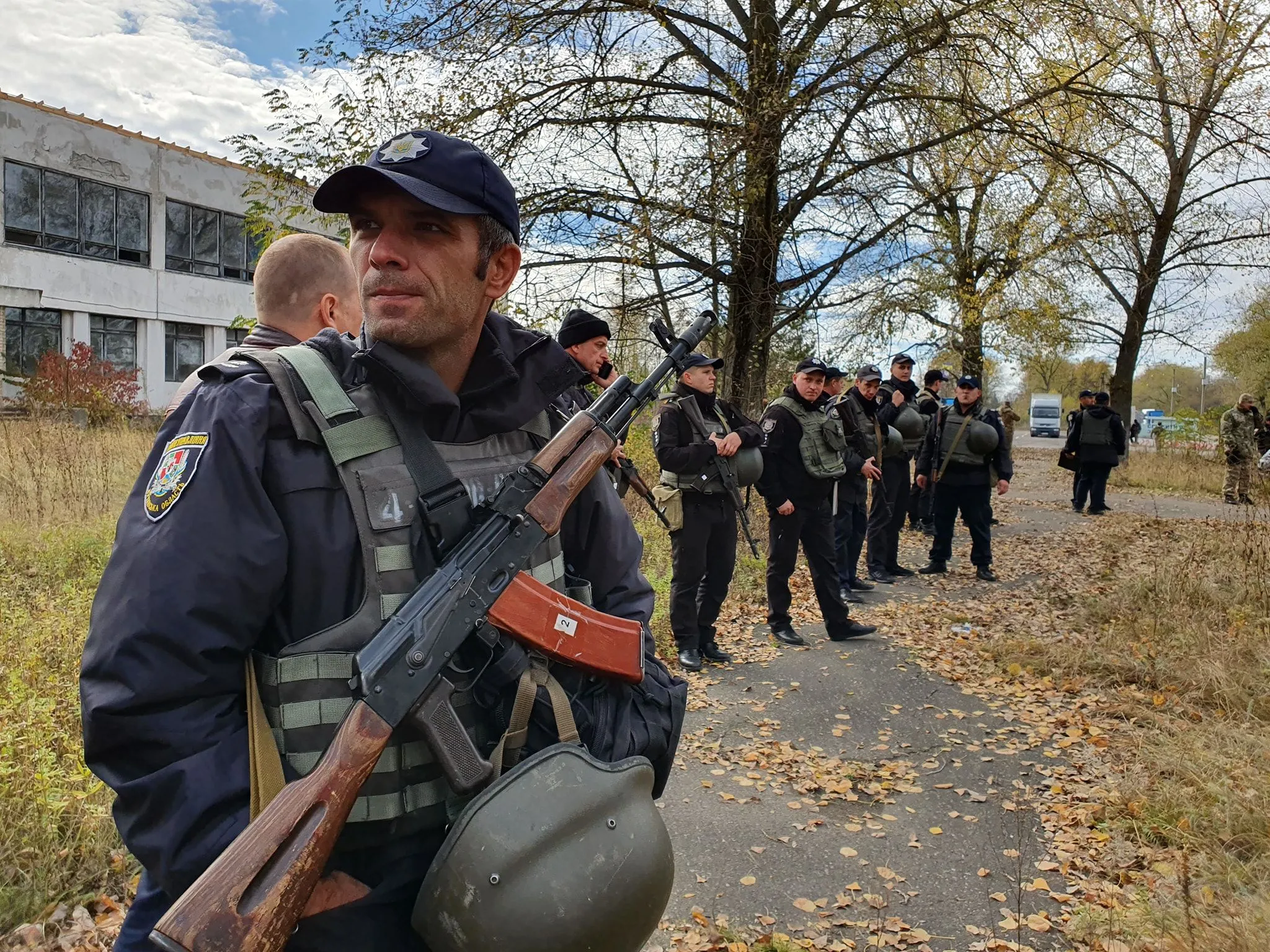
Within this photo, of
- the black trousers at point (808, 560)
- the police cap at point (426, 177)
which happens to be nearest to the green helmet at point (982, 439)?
the black trousers at point (808, 560)

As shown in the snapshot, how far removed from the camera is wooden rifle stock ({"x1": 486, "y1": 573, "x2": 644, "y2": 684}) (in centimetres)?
160

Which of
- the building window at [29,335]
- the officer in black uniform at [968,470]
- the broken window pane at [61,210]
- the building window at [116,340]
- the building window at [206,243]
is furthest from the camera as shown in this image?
the building window at [206,243]

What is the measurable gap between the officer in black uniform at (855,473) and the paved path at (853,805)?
2131 millimetres

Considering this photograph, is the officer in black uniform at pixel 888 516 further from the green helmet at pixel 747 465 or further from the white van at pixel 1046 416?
the white van at pixel 1046 416

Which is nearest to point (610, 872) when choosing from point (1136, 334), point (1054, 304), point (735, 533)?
point (735, 533)

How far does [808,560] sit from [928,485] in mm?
5092

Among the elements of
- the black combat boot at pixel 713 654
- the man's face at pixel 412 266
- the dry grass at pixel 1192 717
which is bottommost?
the black combat boot at pixel 713 654

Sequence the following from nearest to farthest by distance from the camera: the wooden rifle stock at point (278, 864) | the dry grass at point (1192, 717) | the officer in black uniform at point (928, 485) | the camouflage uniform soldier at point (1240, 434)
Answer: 1. the wooden rifle stock at point (278, 864)
2. the dry grass at point (1192, 717)
3. the officer in black uniform at point (928, 485)
4. the camouflage uniform soldier at point (1240, 434)

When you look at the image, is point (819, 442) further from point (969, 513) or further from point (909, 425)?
point (909, 425)

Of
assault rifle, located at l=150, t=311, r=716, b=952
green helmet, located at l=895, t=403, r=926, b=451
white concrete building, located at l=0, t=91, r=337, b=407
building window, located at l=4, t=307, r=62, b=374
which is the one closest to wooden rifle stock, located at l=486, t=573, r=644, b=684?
assault rifle, located at l=150, t=311, r=716, b=952

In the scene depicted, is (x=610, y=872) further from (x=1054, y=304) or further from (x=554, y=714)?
(x=1054, y=304)

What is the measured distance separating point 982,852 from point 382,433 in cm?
344

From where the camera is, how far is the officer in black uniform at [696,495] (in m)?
6.08

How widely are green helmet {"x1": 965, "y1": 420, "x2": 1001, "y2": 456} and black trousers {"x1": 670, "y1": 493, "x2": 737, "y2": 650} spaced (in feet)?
13.7
